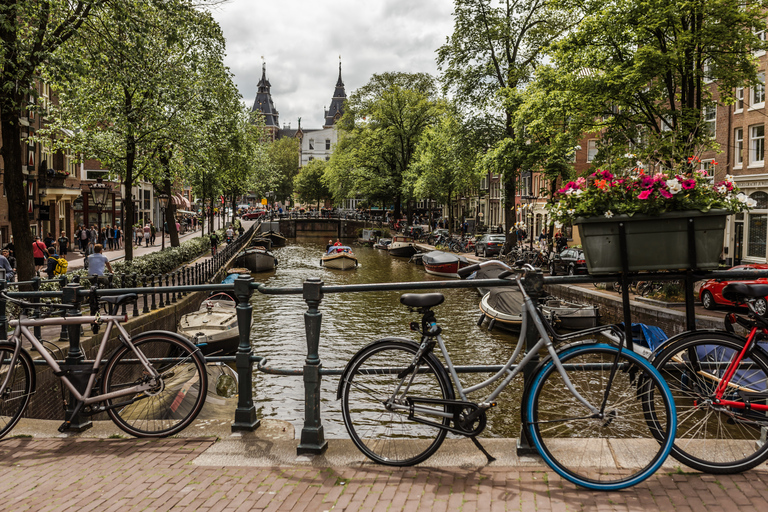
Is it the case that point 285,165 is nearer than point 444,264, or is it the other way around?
point 444,264

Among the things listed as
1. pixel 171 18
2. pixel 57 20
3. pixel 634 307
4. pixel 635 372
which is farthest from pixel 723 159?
pixel 635 372

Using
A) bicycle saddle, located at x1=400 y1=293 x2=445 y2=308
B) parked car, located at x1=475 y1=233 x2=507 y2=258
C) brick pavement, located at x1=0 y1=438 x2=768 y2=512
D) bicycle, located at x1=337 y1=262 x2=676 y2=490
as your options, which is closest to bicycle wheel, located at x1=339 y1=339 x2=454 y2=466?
bicycle, located at x1=337 y1=262 x2=676 y2=490

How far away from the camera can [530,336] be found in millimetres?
3971

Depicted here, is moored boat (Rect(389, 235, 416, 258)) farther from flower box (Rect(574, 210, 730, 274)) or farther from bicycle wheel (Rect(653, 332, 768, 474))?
bicycle wheel (Rect(653, 332, 768, 474))

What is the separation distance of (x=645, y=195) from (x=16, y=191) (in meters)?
12.2

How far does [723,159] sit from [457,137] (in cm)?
1454

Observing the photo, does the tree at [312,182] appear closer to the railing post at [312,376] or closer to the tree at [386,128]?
the tree at [386,128]

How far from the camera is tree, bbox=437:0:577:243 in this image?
35.7 meters

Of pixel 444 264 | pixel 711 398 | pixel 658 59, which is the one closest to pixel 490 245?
pixel 444 264

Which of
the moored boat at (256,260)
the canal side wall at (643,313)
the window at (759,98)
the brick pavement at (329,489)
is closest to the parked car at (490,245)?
the moored boat at (256,260)

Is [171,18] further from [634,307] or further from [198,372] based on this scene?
[634,307]

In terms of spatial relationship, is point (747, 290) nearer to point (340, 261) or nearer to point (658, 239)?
point (658, 239)

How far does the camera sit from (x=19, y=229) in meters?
12.4

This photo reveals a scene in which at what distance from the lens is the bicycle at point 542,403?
361 centimetres
